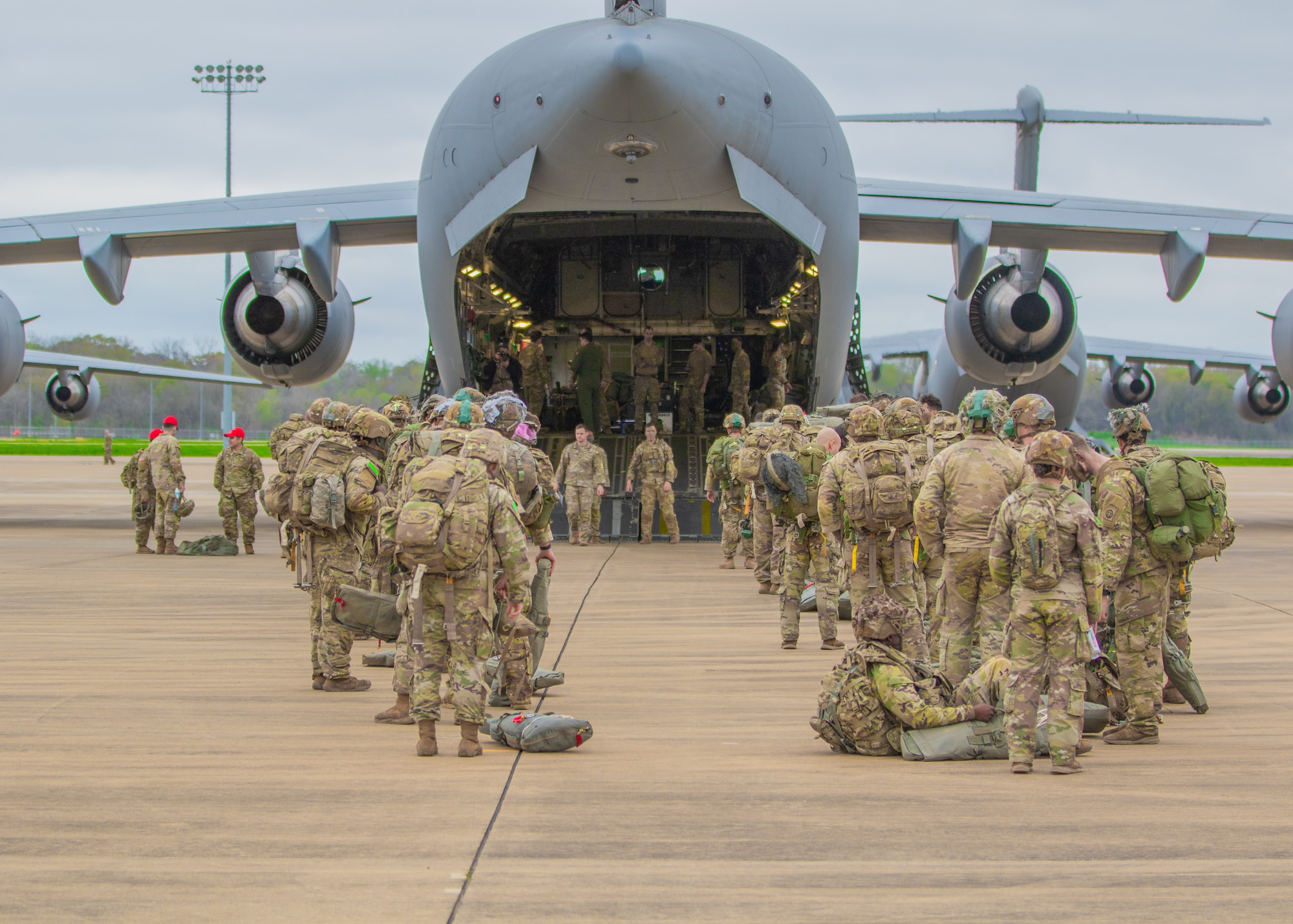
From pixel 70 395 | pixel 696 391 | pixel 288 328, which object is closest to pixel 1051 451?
pixel 696 391

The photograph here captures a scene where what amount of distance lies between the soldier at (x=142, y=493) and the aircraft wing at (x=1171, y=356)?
20609 millimetres

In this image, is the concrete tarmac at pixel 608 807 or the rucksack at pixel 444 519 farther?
the rucksack at pixel 444 519

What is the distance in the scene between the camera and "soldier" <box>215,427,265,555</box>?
46.4 feet

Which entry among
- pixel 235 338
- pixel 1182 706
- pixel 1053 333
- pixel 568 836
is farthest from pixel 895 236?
pixel 568 836

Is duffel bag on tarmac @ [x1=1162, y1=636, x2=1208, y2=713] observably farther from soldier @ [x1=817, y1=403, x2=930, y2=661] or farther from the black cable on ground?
the black cable on ground

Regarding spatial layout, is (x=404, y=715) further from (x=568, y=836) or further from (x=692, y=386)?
(x=692, y=386)

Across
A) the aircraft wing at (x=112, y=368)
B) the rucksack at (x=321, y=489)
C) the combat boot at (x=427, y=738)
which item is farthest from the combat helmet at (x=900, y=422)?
the aircraft wing at (x=112, y=368)

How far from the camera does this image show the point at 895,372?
2074 inches

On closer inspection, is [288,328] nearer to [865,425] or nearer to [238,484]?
[238,484]

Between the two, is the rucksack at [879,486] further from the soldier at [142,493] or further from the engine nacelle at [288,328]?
the engine nacelle at [288,328]

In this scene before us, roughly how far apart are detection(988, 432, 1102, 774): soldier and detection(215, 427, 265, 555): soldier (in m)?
10.2

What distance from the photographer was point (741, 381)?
17.4 metres

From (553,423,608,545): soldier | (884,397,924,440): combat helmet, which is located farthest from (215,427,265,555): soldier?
(884,397,924,440): combat helmet

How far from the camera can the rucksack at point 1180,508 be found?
5.84 meters
